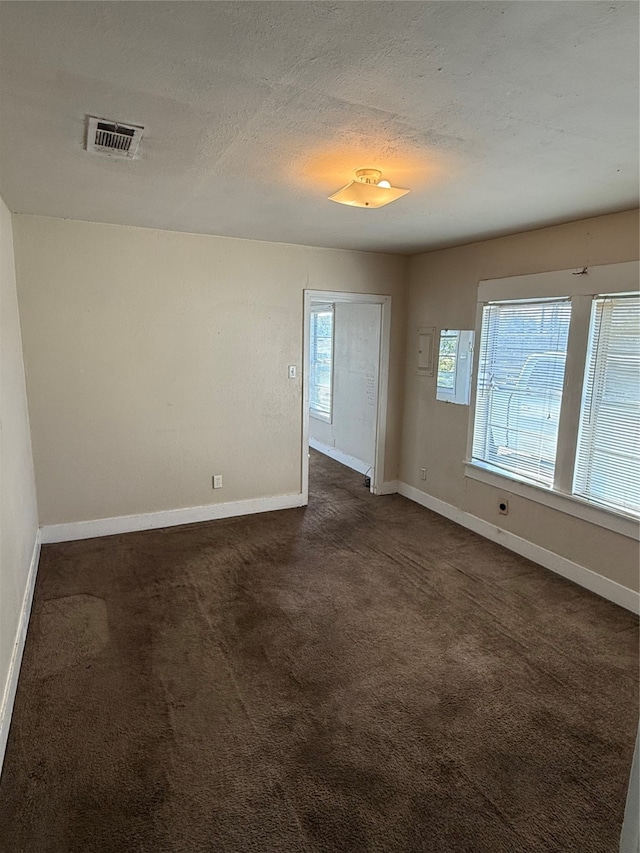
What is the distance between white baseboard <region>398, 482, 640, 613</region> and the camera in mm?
3111

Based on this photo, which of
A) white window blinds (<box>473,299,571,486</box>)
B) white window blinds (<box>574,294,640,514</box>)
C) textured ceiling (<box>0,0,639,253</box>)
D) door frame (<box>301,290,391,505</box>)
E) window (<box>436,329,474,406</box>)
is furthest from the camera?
door frame (<box>301,290,391,505</box>)

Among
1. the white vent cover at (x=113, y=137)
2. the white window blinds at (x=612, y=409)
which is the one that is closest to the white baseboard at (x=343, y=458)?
the white window blinds at (x=612, y=409)

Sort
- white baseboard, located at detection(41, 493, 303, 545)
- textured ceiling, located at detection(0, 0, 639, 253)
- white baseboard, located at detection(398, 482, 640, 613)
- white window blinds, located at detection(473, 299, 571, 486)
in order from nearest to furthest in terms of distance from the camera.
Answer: textured ceiling, located at detection(0, 0, 639, 253) → white baseboard, located at detection(398, 482, 640, 613) → white window blinds, located at detection(473, 299, 571, 486) → white baseboard, located at detection(41, 493, 303, 545)

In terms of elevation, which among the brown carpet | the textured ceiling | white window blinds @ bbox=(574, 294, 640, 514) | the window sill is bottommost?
the brown carpet

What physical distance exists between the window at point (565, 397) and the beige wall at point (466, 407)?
19 cm

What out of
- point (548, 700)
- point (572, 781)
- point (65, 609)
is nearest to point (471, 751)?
point (572, 781)

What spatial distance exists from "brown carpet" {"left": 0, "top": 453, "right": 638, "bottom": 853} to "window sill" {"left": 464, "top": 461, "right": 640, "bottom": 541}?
0.51m

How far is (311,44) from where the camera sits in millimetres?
1343

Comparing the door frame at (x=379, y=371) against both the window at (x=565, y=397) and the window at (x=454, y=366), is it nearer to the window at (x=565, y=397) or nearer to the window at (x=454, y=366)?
the window at (x=454, y=366)

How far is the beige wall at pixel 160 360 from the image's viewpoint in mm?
3594

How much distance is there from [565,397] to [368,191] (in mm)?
2072

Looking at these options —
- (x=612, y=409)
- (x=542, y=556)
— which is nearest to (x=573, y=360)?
(x=612, y=409)

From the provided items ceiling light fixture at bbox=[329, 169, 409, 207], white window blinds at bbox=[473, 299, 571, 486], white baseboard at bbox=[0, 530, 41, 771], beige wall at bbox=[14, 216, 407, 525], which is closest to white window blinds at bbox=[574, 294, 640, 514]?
white window blinds at bbox=[473, 299, 571, 486]

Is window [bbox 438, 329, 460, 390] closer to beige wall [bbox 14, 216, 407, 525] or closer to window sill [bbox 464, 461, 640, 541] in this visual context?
window sill [bbox 464, 461, 640, 541]
